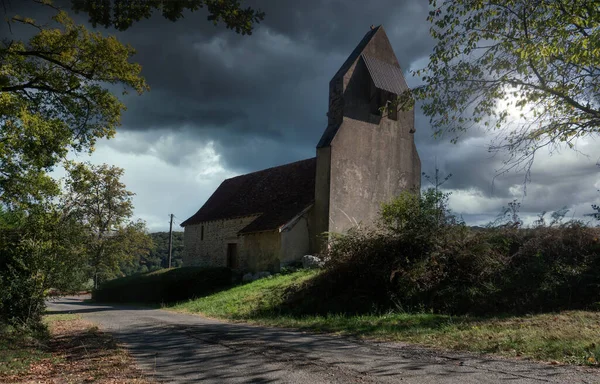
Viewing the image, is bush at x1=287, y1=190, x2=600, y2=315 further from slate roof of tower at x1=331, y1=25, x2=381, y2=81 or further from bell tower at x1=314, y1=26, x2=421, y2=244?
slate roof of tower at x1=331, y1=25, x2=381, y2=81

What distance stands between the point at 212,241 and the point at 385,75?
15.3 metres

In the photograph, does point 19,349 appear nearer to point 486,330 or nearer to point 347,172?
point 486,330

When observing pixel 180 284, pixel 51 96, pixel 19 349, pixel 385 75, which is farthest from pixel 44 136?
pixel 385 75

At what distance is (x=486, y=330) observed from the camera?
886 cm

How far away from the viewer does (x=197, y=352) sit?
8.01 metres

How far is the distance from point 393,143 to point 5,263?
61.3ft

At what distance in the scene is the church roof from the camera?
2417 centimetres

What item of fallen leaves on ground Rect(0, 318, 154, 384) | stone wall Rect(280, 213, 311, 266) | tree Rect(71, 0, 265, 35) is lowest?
fallen leaves on ground Rect(0, 318, 154, 384)

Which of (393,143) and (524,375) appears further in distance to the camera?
(393,143)

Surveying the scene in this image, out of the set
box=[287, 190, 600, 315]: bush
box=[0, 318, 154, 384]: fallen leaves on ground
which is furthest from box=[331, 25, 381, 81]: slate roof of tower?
box=[0, 318, 154, 384]: fallen leaves on ground

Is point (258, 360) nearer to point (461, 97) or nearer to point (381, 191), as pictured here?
point (461, 97)

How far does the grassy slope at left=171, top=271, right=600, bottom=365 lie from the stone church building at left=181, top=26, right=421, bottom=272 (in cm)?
863

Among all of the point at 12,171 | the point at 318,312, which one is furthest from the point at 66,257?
the point at 318,312

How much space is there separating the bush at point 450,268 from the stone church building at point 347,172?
670 cm
